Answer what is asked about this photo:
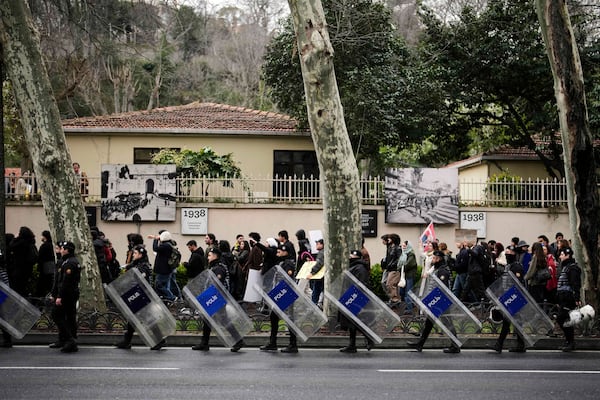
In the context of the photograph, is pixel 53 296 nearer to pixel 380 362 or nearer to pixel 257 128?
pixel 380 362

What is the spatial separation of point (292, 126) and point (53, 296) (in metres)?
19.6

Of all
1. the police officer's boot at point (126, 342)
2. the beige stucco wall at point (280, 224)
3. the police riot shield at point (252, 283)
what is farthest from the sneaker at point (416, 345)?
the beige stucco wall at point (280, 224)

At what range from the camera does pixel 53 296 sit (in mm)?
14438

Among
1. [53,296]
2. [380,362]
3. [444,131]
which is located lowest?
[380,362]

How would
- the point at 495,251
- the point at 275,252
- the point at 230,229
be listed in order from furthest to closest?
the point at 230,229 → the point at 495,251 → the point at 275,252

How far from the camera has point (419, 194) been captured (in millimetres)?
25734

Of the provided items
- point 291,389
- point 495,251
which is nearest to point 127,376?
point 291,389

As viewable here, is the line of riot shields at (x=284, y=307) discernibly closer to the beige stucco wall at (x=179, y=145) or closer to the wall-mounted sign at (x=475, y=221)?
the wall-mounted sign at (x=475, y=221)

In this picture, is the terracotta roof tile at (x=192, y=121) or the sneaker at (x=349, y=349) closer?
the sneaker at (x=349, y=349)

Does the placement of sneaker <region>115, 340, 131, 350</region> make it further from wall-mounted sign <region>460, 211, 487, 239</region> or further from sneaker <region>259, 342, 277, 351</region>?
wall-mounted sign <region>460, 211, 487, 239</region>

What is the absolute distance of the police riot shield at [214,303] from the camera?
A: 45.6 ft

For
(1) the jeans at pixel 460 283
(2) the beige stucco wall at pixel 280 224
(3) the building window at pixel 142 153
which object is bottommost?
(1) the jeans at pixel 460 283

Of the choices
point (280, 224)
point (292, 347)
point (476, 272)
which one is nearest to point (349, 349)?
point (292, 347)

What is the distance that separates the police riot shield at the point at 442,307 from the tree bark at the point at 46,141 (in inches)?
252
